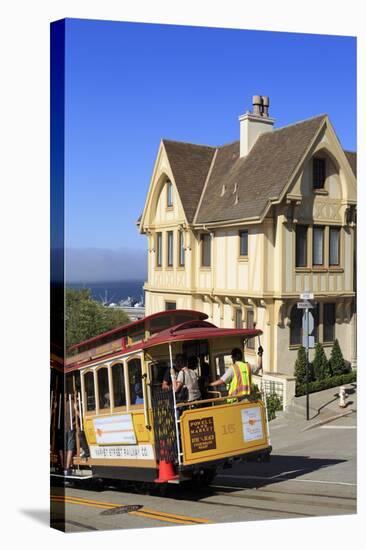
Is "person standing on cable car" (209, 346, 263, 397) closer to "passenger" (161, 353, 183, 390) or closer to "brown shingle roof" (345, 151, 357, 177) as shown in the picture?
"passenger" (161, 353, 183, 390)

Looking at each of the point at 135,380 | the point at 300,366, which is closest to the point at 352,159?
the point at 300,366

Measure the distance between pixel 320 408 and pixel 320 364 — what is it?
26.8 inches

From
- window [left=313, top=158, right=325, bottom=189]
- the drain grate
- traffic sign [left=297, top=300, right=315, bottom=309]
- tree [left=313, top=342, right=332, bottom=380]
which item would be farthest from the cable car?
window [left=313, top=158, right=325, bottom=189]

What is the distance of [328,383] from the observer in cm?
1459

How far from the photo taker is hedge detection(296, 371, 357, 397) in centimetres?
1443

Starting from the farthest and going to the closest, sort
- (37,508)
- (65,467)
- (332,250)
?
(332,250) → (37,508) → (65,467)

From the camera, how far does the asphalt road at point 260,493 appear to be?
12273 mm

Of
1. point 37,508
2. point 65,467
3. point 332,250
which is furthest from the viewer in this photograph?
point 332,250

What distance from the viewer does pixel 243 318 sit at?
1378cm

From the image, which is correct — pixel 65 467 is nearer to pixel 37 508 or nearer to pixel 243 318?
pixel 37 508

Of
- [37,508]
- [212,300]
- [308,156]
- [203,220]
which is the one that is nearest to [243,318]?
[212,300]

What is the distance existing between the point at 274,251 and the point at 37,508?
4943mm

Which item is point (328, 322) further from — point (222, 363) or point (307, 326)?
point (222, 363)

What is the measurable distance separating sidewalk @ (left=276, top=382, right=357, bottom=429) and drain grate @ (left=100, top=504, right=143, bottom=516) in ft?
9.41
